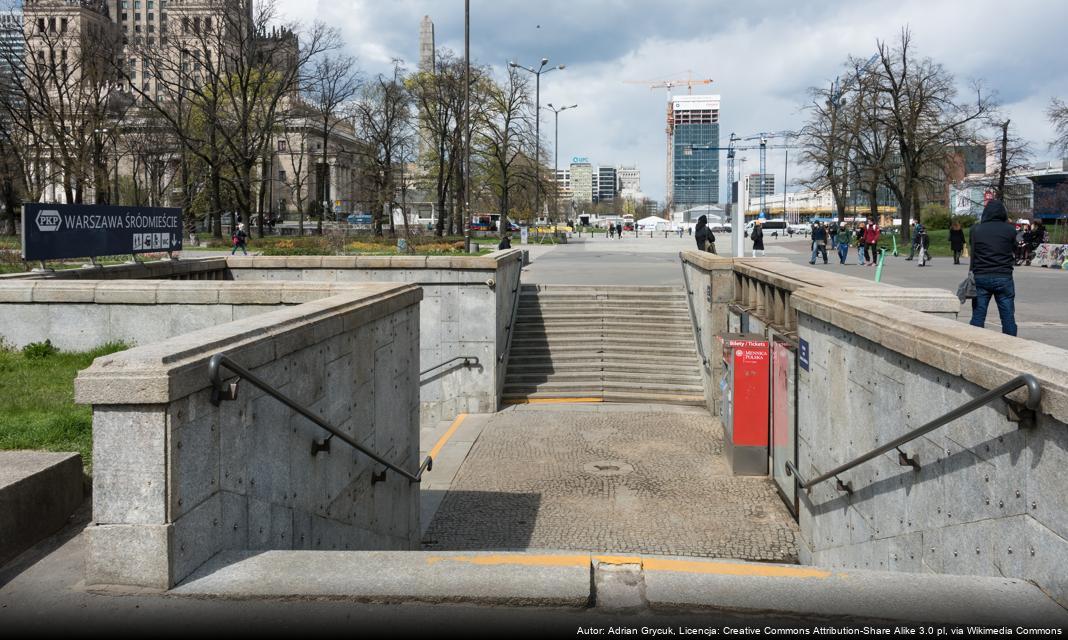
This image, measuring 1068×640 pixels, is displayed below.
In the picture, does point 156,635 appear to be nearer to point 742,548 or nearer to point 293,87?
point 742,548

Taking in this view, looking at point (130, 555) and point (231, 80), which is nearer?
point (130, 555)

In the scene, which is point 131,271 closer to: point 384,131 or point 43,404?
point 43,404

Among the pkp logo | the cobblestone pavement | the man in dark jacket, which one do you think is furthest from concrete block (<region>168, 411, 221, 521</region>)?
the man in dark jacket

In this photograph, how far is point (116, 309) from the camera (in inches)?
386

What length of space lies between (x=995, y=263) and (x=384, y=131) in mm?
49805

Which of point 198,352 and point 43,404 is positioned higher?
point 198,352

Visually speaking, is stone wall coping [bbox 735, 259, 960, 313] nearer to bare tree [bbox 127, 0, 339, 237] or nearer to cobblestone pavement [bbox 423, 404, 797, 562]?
cobblestone pavement [bbox 423, 404, 797, 562]

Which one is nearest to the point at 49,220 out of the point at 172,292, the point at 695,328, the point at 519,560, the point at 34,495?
the point at 172,292

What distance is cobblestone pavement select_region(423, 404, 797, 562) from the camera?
9.49m

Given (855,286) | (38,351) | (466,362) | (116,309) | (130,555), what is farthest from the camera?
(466,362)

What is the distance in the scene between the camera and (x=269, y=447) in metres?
5.32

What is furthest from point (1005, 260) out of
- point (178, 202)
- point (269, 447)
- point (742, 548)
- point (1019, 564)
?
point (178, 202)

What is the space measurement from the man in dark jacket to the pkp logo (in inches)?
458

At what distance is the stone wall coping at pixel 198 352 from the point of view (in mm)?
3936
